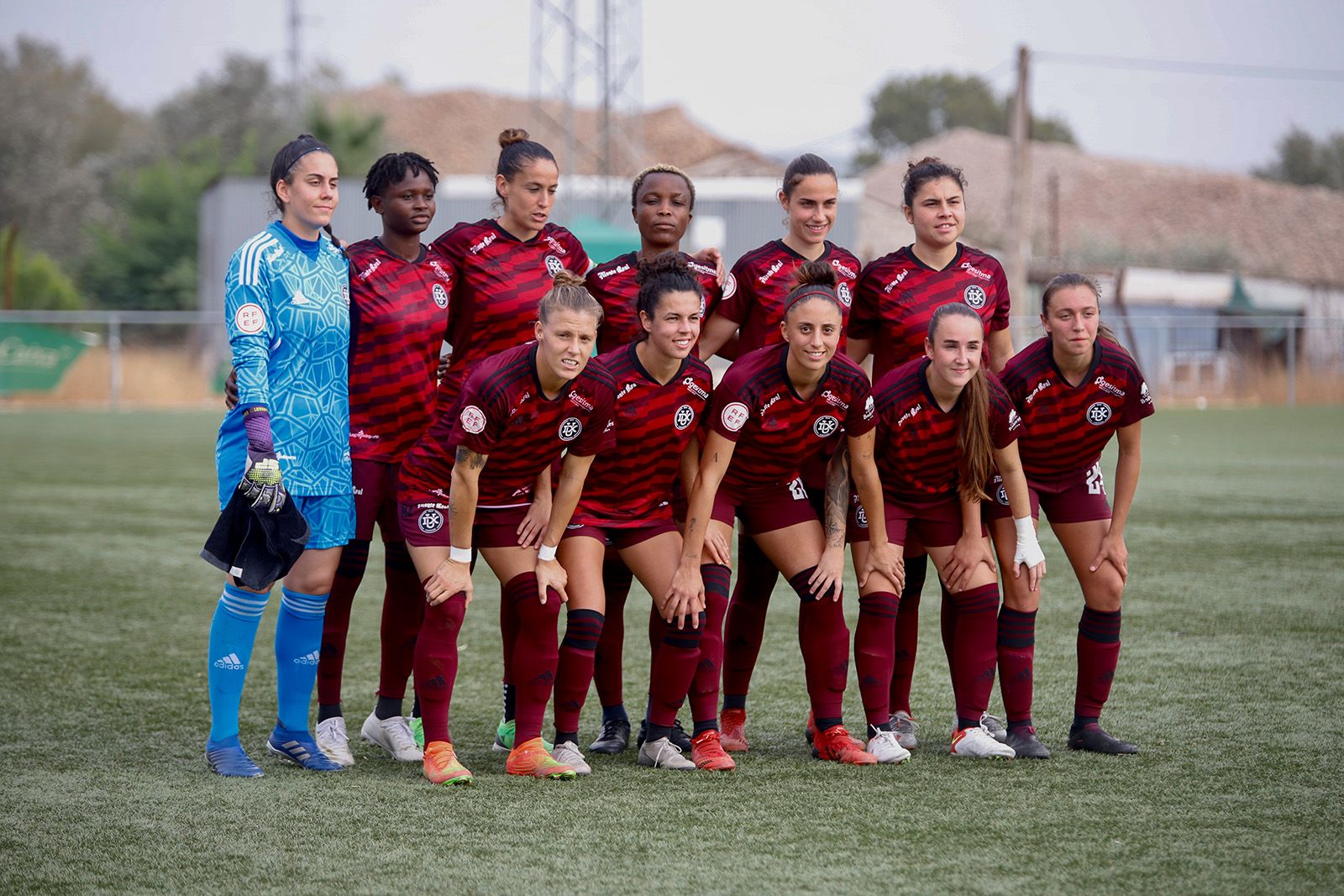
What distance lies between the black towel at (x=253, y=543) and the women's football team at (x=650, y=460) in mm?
62

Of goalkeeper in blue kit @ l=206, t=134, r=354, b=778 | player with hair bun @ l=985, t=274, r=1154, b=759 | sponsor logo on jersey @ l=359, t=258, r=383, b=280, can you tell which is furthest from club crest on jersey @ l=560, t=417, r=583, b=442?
player with hair bun @ l=985, t=274, r=1154, b=759

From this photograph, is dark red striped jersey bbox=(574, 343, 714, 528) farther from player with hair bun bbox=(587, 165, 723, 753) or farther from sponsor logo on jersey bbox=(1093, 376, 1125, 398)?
sponsor logo on jersey bbox=(1093, 376, 1125, 398)

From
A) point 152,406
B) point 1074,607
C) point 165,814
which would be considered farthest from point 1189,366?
point 165,814

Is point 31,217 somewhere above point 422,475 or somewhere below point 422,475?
above

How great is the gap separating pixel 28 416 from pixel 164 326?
26.5 ft

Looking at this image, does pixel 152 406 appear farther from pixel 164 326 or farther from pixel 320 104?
pixel 320 104

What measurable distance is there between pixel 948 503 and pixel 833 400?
566 mm

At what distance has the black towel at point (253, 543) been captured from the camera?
13.9ft

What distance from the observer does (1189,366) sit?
1039 inches

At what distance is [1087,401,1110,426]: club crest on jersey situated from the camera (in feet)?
15.1

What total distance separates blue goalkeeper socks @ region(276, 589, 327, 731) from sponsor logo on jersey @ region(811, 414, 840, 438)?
1679mm

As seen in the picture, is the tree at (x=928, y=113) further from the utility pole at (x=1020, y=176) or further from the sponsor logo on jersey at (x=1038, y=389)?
the sponsor logo on jersey at (x=1038, y=389)

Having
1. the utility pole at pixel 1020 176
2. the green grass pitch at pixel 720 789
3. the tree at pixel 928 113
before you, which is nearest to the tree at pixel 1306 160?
the tree at pixel 928 113

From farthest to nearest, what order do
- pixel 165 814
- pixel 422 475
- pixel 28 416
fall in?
pixel 28 416
pixel 422 475
pixel 165 814
